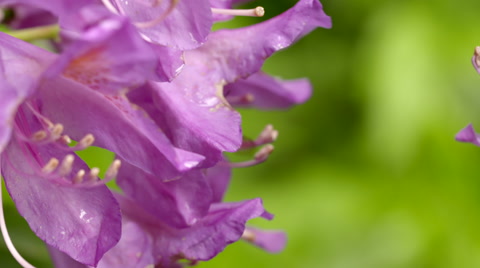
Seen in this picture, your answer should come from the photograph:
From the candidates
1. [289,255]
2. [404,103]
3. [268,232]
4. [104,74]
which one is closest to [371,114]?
[404,103]

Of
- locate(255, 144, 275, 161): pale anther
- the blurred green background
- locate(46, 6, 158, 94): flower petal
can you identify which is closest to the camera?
locate(46, 6, 158, 94): flower petal

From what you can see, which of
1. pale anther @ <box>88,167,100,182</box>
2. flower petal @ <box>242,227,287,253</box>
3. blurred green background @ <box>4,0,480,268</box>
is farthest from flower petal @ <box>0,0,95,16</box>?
blurred green background @ <box>4,0,480,268</box>

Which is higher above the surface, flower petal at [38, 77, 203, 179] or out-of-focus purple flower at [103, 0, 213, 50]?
out-of-focus purple flower at [103, 0, 213, 50]

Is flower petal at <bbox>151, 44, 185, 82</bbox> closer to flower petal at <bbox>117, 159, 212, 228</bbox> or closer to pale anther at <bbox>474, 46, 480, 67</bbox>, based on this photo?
flower petal at <bbox>117, 159, 212, 228</bbox>

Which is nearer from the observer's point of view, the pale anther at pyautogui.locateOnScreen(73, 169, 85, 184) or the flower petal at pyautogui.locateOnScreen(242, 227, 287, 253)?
the pale anther at pyautogui.locateOnScreen(73, 169, 85, 184)

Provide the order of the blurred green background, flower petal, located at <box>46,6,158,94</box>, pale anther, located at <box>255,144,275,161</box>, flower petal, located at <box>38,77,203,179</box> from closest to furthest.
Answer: flower petal, located at <box>46,6,158,94</box> < flower petal, located at <box>38,77,203,179</box> < pale anther, located at <box>255,144,275,161</box> < the blurred green background

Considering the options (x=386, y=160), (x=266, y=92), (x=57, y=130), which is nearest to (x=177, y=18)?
(x=57, y=130)
